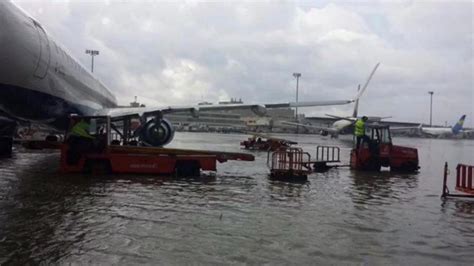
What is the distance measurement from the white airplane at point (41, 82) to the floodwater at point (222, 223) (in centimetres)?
259

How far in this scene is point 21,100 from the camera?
13.7m

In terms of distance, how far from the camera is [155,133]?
1980 cm

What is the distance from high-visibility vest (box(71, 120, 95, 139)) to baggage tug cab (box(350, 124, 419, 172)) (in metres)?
12.6

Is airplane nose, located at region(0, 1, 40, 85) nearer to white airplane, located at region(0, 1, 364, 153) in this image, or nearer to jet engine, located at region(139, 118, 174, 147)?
white airplane, located at region(0, 1, 364, 153)

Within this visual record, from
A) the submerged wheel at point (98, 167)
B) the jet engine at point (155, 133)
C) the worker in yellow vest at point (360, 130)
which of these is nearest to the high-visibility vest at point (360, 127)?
the worker in yellow vest at point (360, 130)

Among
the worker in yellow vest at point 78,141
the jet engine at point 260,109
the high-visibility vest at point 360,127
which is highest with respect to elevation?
the jet engine at point 260,109

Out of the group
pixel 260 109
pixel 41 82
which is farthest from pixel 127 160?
pixel 260 109

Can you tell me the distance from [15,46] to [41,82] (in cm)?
191

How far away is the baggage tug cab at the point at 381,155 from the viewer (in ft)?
69.2

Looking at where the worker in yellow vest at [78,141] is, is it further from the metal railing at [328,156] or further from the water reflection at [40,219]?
the metal railing at [328,156]

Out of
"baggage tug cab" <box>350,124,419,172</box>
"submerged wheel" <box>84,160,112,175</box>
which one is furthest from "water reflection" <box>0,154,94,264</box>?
"baggage tug cab" <box>350,124,419,172</box>

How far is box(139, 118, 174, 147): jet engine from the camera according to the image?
19734mm

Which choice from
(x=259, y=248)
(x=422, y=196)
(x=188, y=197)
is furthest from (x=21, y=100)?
(x=422, y=196)

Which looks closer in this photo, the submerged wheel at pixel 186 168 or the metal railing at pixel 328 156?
the submerged wheel at pixel 186 168
